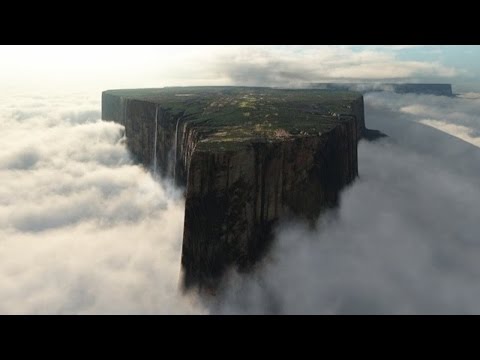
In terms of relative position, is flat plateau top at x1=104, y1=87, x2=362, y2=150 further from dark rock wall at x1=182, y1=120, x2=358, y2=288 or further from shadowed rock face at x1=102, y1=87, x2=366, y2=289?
dark rock wall at x1=182, y1=120, x2=358, y2=288

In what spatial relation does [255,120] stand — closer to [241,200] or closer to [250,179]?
[250,179]

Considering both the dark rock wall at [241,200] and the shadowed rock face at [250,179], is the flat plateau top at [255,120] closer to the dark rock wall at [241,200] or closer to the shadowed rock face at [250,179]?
the shadowed rock face at [250,179]

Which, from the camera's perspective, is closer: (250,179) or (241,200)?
(241,200)

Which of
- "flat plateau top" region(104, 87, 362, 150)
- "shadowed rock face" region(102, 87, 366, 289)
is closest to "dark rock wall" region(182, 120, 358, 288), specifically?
"shadowed rock face" region(102, 87, 366, 289)

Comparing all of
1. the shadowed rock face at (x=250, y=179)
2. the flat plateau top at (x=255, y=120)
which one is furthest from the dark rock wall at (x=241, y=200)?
the flat plateau top at (x=255, y=120)

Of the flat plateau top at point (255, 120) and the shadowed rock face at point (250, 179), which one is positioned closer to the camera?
the shadowed rock face at point (250, 179)

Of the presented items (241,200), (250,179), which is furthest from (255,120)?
(241,200)

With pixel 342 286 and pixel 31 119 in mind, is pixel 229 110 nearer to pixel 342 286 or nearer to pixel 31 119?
pixel 342 286

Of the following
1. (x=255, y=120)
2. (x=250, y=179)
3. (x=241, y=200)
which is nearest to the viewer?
(x=241, y=200)

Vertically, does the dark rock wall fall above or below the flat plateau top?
below

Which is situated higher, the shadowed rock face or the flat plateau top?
the flat plateau top

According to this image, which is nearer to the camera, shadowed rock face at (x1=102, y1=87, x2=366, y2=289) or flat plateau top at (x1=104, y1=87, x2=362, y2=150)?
shadowed rock face at (x1=102, y1=87, x2=366, y2=289)
